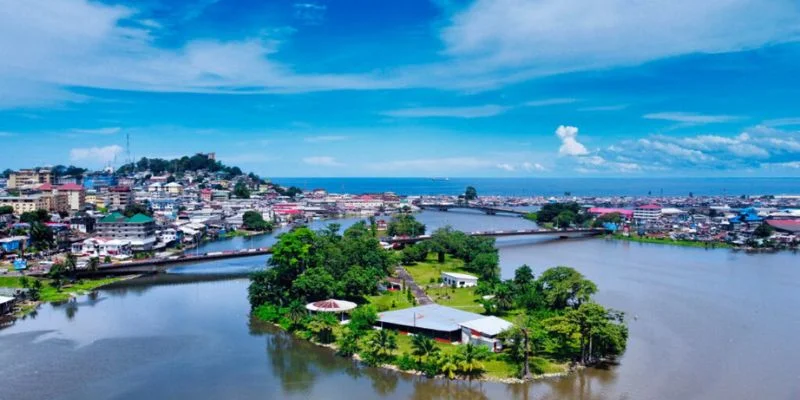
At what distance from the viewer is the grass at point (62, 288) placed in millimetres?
23250

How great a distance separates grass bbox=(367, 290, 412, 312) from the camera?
2050cm

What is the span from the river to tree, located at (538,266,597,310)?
78.1 inches

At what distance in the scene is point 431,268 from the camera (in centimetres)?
2992

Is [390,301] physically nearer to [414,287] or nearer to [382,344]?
[414,287]

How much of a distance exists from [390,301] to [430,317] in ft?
12.5

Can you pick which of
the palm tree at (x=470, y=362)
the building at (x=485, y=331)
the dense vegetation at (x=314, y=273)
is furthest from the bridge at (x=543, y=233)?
the palm tree at (x=470, y=362)

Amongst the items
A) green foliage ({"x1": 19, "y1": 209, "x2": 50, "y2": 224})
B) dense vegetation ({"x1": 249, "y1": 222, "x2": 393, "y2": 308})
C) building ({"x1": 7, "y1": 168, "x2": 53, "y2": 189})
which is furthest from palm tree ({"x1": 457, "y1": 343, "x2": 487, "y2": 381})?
building ({"x1": 7, "y1": 168, "x2": 53, "y2": 189})

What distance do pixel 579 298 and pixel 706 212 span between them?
54.4 meters

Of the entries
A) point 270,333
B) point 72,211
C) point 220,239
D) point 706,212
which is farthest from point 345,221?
point 270,333

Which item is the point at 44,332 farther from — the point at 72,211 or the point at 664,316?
the point at 72,211

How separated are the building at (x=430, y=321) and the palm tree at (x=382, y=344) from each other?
1840 millimetres

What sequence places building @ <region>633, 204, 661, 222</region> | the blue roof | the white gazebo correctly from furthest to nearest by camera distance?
1. building @ <region>633, 204, 661, 222</region>
2. the white gazebo
3. the blue roof

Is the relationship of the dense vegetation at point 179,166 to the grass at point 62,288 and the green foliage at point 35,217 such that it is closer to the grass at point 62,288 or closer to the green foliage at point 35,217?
the green foliage at point 35,217

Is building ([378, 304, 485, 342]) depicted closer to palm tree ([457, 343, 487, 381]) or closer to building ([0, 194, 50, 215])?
palm tree ([457, 343, 487, 381])
